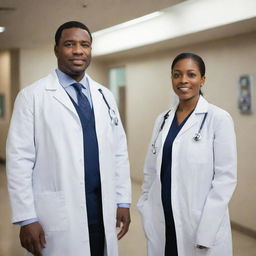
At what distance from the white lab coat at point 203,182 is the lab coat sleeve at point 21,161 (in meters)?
0.67

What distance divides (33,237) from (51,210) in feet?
0.46

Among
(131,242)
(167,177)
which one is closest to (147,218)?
(167,177)

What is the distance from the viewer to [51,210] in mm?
1778

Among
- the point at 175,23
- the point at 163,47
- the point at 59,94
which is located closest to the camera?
the point at 59,94

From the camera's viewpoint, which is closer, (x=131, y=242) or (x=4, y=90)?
(x=131, y=242)

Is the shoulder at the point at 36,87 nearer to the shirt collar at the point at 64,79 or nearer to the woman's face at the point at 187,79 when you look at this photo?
the shirt collar at the point at 64,79

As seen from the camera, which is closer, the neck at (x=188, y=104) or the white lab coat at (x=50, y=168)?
the white lab coat at (x=50, y=168)

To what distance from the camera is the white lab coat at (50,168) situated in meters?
1.74

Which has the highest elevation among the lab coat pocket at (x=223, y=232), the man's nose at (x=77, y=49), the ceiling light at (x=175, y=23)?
the ceiling light at (x=175, y=23)

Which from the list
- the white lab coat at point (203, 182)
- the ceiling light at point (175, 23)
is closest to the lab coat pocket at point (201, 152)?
the white lab coat at point (203, 182)

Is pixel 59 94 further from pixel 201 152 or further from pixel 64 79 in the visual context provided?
pixel 201 152

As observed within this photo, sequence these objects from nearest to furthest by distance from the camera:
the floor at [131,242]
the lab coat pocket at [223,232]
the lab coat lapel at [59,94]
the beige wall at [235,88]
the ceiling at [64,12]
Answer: the lab coat lapel at [59,94] → the lab coat pocket at [223,232] → the floor at [131,242] → the ceiling at [64,12] → the beige wall at [235,88]

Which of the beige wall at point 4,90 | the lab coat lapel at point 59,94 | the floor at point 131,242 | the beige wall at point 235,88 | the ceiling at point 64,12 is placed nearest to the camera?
the lab coat lapel at point 59,94

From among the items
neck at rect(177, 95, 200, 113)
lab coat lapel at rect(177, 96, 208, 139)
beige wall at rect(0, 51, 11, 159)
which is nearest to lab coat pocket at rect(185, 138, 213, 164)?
lab coat lapel at rect(177, 96, 208, 139)
